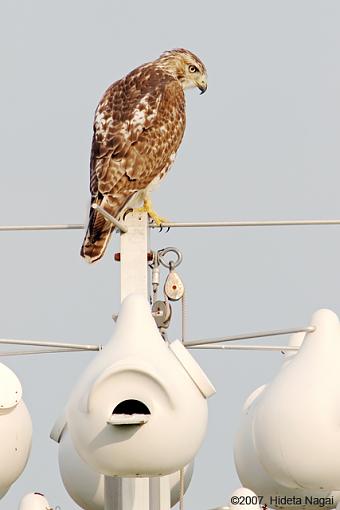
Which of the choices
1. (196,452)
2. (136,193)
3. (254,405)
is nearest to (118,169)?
(136,193)

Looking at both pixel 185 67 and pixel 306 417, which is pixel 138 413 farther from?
pixel 185 67

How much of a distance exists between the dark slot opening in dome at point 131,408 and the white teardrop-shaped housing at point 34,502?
197cm

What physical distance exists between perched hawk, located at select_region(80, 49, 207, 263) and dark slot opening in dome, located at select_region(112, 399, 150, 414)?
1.99 m

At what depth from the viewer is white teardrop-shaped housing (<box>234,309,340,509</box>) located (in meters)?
14.9

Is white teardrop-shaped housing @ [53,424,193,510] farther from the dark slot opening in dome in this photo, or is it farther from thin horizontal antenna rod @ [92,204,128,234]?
the dark slot opening in dome

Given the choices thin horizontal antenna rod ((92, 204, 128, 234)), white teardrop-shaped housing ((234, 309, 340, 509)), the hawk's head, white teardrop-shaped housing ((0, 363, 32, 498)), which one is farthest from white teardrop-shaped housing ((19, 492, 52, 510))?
the hawk's head

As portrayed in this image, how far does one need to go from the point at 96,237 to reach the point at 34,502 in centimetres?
205

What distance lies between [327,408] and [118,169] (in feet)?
8.85

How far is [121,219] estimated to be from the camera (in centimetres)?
1586

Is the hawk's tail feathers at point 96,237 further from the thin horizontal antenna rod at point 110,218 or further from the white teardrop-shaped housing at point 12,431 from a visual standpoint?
the white teardrop-shaped housing at point 12,431

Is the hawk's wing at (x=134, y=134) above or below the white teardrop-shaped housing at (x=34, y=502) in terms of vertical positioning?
above

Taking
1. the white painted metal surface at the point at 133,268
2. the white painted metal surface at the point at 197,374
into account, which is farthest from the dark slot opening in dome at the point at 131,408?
the white painted metal surface at the point at 133,268

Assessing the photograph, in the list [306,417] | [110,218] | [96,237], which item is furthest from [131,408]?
[96,237]

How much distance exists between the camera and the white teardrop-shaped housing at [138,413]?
13.7 metres
